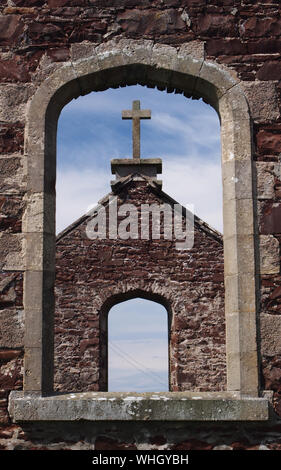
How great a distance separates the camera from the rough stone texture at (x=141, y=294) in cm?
1103

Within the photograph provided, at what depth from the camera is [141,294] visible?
37.6ft

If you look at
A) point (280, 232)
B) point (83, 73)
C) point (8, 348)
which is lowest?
point (8, 348)

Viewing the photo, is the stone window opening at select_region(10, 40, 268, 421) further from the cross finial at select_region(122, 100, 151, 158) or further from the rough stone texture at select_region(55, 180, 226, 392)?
the rough stone texture at select_region(55, 180, 226, 392)

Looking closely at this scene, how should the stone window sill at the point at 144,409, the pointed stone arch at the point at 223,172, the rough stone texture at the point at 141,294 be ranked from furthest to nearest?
1. the rough stone texture at the point at 141,294
2. the pointed stone arch at the point at 223,172
3. the stone window sill at the point at 144,409

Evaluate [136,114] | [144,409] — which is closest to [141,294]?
[136,114]

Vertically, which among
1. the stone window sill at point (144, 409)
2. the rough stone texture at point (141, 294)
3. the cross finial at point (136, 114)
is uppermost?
the cross finial at point (136, 114)

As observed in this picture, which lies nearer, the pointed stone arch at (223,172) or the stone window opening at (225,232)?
the stone window opening at (225,232)

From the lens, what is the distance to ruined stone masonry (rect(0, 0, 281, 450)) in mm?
4695

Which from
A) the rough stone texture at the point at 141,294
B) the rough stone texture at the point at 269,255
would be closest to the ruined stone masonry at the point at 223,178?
the rough stone texture at the point at 269,255

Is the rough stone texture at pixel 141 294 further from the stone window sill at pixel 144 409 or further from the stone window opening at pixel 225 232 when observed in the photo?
the stone window sill at pixel 144 409

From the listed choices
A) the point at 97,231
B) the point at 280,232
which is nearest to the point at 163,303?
the point at 97,231

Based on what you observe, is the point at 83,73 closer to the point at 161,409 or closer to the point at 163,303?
the point at 161,409

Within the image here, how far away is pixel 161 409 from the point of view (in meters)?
4.67
